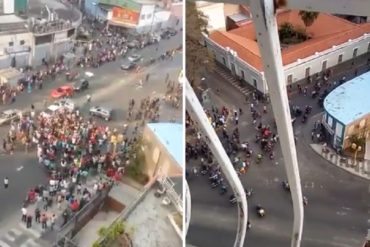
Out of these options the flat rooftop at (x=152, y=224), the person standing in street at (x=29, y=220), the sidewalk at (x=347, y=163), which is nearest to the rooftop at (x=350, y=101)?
the sidewalk at (x=347, y=163)

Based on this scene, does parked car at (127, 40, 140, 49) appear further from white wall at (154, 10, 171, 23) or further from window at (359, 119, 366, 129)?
window at (359, 119, 366, 129)

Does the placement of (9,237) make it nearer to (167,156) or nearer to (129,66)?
(167,156)

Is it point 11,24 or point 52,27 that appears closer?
point 11,24

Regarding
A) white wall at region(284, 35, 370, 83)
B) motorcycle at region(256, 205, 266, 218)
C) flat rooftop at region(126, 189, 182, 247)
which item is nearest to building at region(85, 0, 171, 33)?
flat rooftop at region(126, 189, 182, 247)

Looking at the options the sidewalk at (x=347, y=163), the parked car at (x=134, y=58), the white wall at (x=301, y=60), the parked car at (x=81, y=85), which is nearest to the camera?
the parked car at (x=81, y=85)

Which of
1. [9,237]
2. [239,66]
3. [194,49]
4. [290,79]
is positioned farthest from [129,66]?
[290,79]

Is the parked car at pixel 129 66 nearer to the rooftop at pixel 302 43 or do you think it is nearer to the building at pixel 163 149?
the building at pixel 163 149
